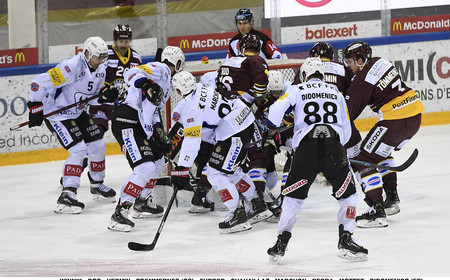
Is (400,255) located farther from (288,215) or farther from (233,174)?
(233,174)

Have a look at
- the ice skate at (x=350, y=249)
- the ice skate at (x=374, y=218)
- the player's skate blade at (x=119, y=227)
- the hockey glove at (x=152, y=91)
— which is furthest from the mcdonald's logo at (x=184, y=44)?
the ice skate at (x=350, y=249)

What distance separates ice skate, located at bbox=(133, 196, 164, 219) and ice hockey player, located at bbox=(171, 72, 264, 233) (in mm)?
739

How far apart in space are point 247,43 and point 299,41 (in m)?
3.25

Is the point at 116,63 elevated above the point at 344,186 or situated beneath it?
elevated above

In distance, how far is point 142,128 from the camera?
6.24 meters

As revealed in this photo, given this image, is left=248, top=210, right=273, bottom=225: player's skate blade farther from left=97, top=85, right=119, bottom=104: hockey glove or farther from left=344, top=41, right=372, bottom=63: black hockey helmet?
left=97, top=85, right=119, bottom=104: hockey glove

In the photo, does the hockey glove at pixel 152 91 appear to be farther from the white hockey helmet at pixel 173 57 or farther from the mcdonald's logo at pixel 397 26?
the mcdonald's logo at pixel 397 26

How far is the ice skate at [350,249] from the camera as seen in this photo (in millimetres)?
4922

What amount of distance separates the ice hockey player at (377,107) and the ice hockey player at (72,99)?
6.60 ft

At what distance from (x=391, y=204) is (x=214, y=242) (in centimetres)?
142

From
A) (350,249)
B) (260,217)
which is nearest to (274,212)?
Result: (260,217)

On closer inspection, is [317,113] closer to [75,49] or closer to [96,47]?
[96,47]

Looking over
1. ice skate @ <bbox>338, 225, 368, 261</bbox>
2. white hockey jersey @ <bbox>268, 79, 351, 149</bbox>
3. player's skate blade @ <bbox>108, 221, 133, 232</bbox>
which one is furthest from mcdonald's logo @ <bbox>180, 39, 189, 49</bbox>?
ice skate @ <bbox>338, 225, 368, 261</bbox>

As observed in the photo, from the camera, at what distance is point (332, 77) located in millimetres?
6457
